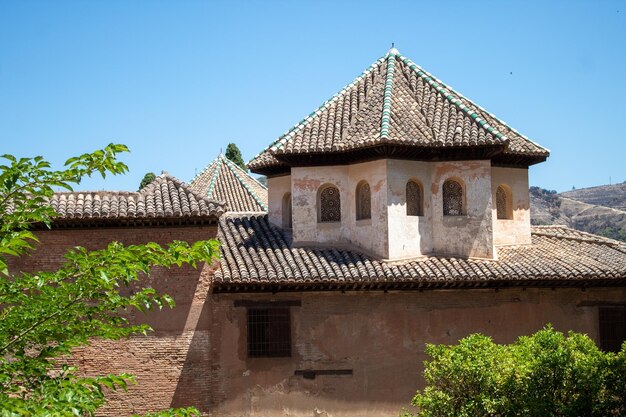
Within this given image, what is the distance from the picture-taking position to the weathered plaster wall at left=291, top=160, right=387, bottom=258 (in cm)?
1620

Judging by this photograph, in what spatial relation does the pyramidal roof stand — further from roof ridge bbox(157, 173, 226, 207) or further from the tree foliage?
the tree foliage

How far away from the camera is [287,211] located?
709 inches

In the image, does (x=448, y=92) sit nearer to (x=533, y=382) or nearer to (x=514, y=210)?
(x=514, y=210)

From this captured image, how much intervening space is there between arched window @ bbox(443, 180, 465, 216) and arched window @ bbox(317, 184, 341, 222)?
2.35 metres

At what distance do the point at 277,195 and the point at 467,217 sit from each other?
14.7 ft

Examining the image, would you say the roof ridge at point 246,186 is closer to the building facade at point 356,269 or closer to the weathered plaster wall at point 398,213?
the building facade at point 356,269

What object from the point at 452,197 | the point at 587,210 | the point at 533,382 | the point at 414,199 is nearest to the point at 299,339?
the point at 414,199

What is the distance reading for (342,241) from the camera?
16.6m

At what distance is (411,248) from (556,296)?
10.7ft

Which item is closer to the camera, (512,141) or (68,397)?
(68,397)

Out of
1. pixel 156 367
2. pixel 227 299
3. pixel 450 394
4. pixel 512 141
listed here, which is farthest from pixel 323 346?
pixel 512 141

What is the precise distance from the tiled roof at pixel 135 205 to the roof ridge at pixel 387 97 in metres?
3.71

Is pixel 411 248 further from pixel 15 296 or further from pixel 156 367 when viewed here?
pixel 15 296

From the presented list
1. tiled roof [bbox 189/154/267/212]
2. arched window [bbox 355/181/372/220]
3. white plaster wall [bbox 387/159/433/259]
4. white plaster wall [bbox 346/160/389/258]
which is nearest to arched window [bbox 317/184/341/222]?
white plaster wall [bbox 346/160/389/258]
